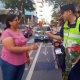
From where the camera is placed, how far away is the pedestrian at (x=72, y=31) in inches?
225

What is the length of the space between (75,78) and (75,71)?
0.10 m

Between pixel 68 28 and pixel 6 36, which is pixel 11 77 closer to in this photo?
pixel 6 36

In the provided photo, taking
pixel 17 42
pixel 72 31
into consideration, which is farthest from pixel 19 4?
pixel 72 31

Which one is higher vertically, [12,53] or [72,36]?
[72,36]

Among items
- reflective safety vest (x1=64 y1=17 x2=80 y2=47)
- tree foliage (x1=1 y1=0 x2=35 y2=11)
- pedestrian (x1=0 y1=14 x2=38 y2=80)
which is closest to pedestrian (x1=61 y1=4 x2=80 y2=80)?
reflective safety vest (x1=64 y1=17 x2=80 y2=47)

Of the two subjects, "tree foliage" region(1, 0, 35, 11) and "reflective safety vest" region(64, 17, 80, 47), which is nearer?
"reflective safety vest" region(64, 17, 80, 47)

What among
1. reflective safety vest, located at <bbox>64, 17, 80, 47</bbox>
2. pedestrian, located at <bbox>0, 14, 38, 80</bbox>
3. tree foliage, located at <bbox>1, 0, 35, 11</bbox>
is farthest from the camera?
tree foliage, located at <bbox>1, 0, 35, 11</bbox>

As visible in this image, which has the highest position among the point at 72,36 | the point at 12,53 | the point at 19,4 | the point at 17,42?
the point at 72,36

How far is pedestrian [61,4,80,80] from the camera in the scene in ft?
18.7

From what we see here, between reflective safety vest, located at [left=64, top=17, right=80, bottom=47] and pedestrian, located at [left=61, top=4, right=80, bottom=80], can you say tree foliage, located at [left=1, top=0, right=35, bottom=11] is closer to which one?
pedestrian, located at [left=61, top=4, right=80, bottom=80]

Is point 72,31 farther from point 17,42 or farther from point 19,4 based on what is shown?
point 19,4

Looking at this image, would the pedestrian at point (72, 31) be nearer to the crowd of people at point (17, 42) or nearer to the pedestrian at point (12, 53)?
the crowd of people at point (17, 42)

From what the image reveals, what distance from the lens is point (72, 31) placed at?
5.96 m

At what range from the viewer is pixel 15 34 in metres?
6.28
